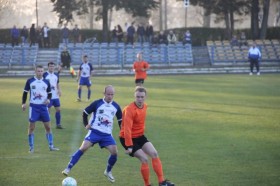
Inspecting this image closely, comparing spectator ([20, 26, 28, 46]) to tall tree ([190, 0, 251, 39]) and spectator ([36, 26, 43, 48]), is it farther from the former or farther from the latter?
tall tree ([190, 0, 251, 39])

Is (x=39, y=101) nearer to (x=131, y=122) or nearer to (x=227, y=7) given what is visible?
(x=131, y=122)

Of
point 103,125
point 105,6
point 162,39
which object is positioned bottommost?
point 103,125

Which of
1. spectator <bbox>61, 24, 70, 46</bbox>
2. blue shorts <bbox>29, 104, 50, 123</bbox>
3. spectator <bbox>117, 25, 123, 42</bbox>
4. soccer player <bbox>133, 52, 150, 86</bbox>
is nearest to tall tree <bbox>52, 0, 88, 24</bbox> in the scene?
spectator <bbox>61, 24, 70, 46</bbox>

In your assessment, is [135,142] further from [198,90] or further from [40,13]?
[40,13]

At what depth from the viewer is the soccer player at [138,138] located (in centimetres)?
930

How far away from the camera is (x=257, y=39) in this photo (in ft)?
169

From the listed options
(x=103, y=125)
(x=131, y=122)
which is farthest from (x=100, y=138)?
(x=131, y=122)

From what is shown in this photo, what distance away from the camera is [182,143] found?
13.7 meters

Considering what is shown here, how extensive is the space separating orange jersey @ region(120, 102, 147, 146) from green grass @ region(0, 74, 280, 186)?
1.02 metres

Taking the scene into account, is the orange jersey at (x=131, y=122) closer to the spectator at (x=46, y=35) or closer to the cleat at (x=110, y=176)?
the cleat at (x=110, y=176)

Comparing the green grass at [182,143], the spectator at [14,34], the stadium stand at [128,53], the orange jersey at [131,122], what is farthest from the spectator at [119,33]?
the orange jersey at [131,122]

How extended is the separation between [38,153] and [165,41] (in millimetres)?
34633

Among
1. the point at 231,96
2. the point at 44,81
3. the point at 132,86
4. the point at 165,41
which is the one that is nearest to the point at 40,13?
the point at 165,41

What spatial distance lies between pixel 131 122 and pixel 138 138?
446mm
